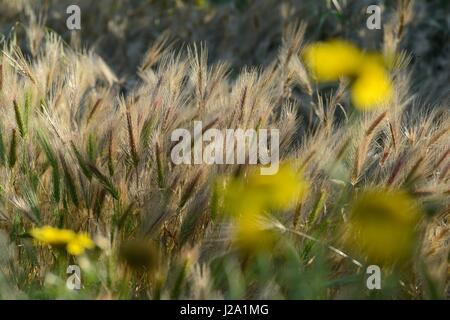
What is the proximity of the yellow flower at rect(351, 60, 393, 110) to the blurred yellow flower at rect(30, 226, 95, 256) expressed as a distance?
76 centimetres

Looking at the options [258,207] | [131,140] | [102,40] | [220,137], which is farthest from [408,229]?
[102,40]

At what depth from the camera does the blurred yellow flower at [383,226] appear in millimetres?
1913

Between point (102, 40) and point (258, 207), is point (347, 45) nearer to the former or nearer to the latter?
point (102, 40)

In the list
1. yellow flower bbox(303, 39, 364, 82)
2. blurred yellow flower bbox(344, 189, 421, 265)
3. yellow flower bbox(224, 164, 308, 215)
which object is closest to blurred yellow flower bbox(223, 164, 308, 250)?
yellow flower bbox(224, 164, 308, 215)

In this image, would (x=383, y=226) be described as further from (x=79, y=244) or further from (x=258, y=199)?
(x=79, y=244)

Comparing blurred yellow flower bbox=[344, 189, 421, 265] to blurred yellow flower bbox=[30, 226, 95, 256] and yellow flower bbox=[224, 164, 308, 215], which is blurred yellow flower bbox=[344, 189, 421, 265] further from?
blurred yellow flower bbox=[30, 226, 95, 256]

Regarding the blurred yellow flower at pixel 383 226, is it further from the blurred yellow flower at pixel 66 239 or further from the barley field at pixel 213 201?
the blurred yellow flower at pixel 66 239

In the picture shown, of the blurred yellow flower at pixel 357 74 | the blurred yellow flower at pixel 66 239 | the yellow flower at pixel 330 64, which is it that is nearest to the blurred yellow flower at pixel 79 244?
the blurred yellow flower at pixel 66 239

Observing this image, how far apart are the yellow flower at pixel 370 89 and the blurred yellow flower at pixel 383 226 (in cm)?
33

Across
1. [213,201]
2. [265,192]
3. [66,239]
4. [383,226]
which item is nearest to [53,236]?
[66,239]

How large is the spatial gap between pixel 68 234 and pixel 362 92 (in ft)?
2.82

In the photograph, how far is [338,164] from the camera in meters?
2.19

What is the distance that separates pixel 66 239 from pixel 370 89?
34.8 inches

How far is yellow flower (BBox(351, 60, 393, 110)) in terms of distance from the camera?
2360 mm
